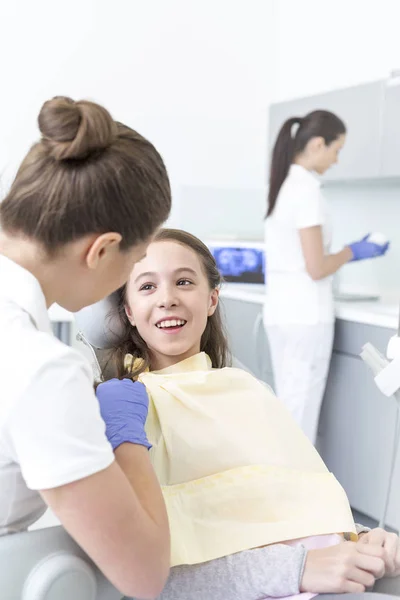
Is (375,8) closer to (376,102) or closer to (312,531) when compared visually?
(376,102)

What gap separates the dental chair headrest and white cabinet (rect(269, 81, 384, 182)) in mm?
1857

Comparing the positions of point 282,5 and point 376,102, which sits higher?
point 282,5

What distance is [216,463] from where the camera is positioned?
120 centimetres

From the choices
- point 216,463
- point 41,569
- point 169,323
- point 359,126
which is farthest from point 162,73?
point 41,569

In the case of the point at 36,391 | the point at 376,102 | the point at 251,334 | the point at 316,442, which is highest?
the point at 376,102

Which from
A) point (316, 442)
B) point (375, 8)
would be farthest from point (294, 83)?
point (316, 442)

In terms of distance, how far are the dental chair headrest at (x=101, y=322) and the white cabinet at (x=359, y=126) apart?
1.86m

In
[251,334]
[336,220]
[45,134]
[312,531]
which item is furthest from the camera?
[336,220]

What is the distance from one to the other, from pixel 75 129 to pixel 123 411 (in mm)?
341

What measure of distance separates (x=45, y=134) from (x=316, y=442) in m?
2.35

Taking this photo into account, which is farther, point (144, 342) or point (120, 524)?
point (144, 342)

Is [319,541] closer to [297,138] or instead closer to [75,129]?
[75,129]

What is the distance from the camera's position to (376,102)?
120 inches

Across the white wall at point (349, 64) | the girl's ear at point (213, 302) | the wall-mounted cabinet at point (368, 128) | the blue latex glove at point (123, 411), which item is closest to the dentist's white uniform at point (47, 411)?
the blue latex glove at point (123, 411)
